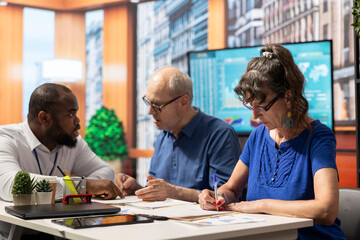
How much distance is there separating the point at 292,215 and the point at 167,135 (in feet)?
4.64

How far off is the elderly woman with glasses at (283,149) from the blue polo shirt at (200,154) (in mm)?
580

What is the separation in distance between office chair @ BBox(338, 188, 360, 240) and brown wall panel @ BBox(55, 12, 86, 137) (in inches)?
234

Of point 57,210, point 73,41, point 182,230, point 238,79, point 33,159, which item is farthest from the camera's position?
point 73,41

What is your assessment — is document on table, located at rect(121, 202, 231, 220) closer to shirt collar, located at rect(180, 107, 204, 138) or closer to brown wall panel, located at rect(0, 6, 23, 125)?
shirt collar, located at rect(180, 107, 204, 138)

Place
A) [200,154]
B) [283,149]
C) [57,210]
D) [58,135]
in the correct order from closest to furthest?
[57,210], [283,149], [58,135], [200,154]

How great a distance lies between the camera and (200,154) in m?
2.74

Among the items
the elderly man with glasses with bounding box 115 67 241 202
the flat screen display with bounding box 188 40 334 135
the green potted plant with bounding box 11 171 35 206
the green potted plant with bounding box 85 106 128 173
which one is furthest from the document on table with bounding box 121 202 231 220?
the green potted plant with bounding box 85 106 128 173

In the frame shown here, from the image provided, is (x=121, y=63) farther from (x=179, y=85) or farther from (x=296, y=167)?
(x=296, y=167)

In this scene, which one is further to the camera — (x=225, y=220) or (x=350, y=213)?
(x=350, y=213)

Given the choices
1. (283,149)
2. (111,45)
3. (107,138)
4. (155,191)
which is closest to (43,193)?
(155,191)

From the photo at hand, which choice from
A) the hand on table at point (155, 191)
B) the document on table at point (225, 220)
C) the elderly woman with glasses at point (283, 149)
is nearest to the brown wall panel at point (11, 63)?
the hand on table at point (155, 191)

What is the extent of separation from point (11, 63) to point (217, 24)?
340 cm

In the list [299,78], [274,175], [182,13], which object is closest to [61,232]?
[274,175]

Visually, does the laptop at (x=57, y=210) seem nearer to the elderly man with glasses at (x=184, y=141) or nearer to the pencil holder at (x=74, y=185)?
the pencil holder at (x=74, y=185)
